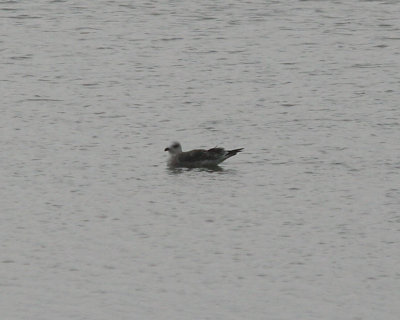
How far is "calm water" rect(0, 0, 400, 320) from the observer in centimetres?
1336

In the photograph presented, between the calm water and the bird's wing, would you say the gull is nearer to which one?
the bird's wing

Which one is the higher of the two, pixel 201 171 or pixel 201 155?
pixel 201 155

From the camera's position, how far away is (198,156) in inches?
768

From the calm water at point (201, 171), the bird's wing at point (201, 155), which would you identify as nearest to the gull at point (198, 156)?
the bird's wing at point (201, 155)

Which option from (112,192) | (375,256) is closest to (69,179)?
(112,192)

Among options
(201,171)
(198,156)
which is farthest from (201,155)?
(201,171)

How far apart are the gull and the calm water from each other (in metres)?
0.26

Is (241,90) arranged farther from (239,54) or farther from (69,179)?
(69,179)

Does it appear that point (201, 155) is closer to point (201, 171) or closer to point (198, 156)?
point (198, 156)

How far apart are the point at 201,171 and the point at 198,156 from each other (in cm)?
37

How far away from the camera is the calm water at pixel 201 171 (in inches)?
526

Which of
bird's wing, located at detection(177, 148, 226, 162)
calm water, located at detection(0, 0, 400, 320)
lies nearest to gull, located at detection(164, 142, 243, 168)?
bird's wing, located at detection(177, 148, 226, 162)

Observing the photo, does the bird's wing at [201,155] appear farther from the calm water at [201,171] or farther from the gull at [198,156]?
the calm water at [201,171]

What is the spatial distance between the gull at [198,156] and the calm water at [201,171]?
0.85ft
